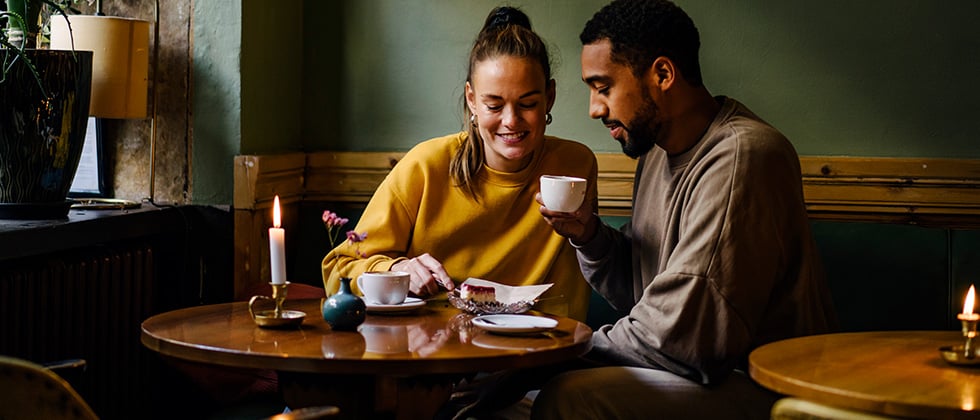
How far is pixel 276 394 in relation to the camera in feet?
9.73

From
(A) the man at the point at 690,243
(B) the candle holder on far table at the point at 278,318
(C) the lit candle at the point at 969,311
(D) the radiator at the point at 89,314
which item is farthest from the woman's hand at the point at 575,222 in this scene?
(D) the radiator at the point at 89,314

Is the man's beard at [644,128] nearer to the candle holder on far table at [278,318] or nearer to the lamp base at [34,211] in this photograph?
the candle holder on far table at [278,318]

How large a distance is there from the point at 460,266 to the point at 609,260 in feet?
1.34

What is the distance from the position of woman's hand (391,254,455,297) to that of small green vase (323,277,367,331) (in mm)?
330

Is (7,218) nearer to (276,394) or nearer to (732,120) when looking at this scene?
(276,394)

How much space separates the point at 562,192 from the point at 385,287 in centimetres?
43

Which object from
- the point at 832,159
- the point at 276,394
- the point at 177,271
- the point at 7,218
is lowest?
the point at 276,394

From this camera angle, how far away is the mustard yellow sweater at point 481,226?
283 cm

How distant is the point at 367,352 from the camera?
196 cm

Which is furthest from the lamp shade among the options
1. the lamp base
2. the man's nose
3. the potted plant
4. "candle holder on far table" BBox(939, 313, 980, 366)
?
"candle holder on far table" BBox(939, 313, 980, 366)

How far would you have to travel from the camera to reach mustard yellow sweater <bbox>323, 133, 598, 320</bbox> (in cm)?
283

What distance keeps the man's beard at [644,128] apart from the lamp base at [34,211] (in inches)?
59.7

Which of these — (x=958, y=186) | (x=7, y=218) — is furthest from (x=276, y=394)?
(x=958, y=186)

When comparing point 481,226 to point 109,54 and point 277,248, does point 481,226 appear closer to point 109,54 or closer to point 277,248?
point 277,248
